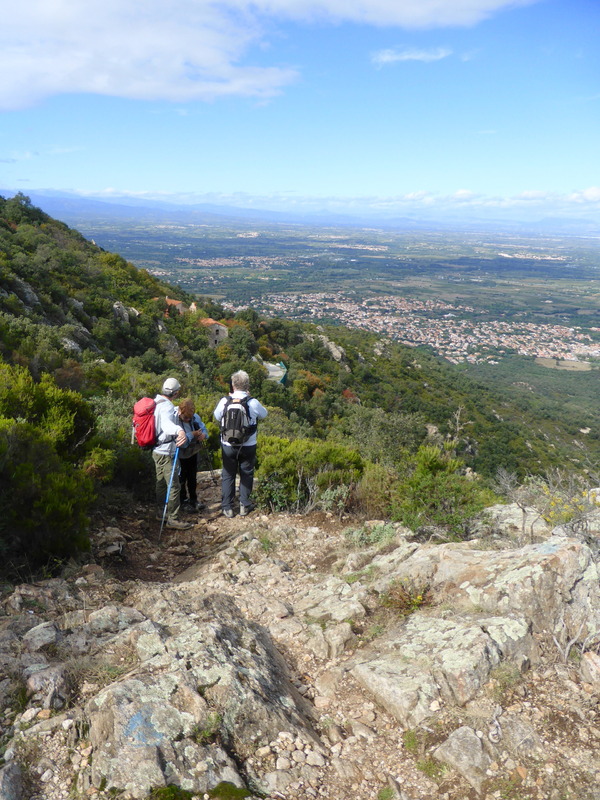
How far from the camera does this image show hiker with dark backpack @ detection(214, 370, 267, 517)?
478 cm

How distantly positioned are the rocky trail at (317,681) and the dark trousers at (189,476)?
1.52m

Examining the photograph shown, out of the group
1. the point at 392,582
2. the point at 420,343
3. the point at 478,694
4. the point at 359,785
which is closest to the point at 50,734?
the point at 359,785

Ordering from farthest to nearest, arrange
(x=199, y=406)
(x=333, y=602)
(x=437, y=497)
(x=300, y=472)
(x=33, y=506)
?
(x=199, y=406) → (x=300, y=472) → (x=437, y=497) → (x=33, y=506) → (x=333, y=602)

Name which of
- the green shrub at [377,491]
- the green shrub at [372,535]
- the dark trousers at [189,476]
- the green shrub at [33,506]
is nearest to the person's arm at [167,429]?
the dark trousers at [189,476]

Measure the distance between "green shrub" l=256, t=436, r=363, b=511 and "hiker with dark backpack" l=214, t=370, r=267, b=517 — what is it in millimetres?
310

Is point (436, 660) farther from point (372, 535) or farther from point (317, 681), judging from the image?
point (372, 535)

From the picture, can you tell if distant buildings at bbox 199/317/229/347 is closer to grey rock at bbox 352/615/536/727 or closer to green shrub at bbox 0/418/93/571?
green shrub at bbox 0/418/93/571

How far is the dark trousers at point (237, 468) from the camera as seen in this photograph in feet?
16.5

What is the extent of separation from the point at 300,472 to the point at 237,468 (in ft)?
2.74

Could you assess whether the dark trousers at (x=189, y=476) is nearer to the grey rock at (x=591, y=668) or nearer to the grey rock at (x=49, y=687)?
the grey rock at (x=49, y=687)

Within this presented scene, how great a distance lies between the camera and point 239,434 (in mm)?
4785

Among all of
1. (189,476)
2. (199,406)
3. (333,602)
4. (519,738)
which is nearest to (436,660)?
(519,738)

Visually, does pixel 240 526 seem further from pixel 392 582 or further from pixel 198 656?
pixel 198 656

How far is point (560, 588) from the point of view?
9.49 feet
